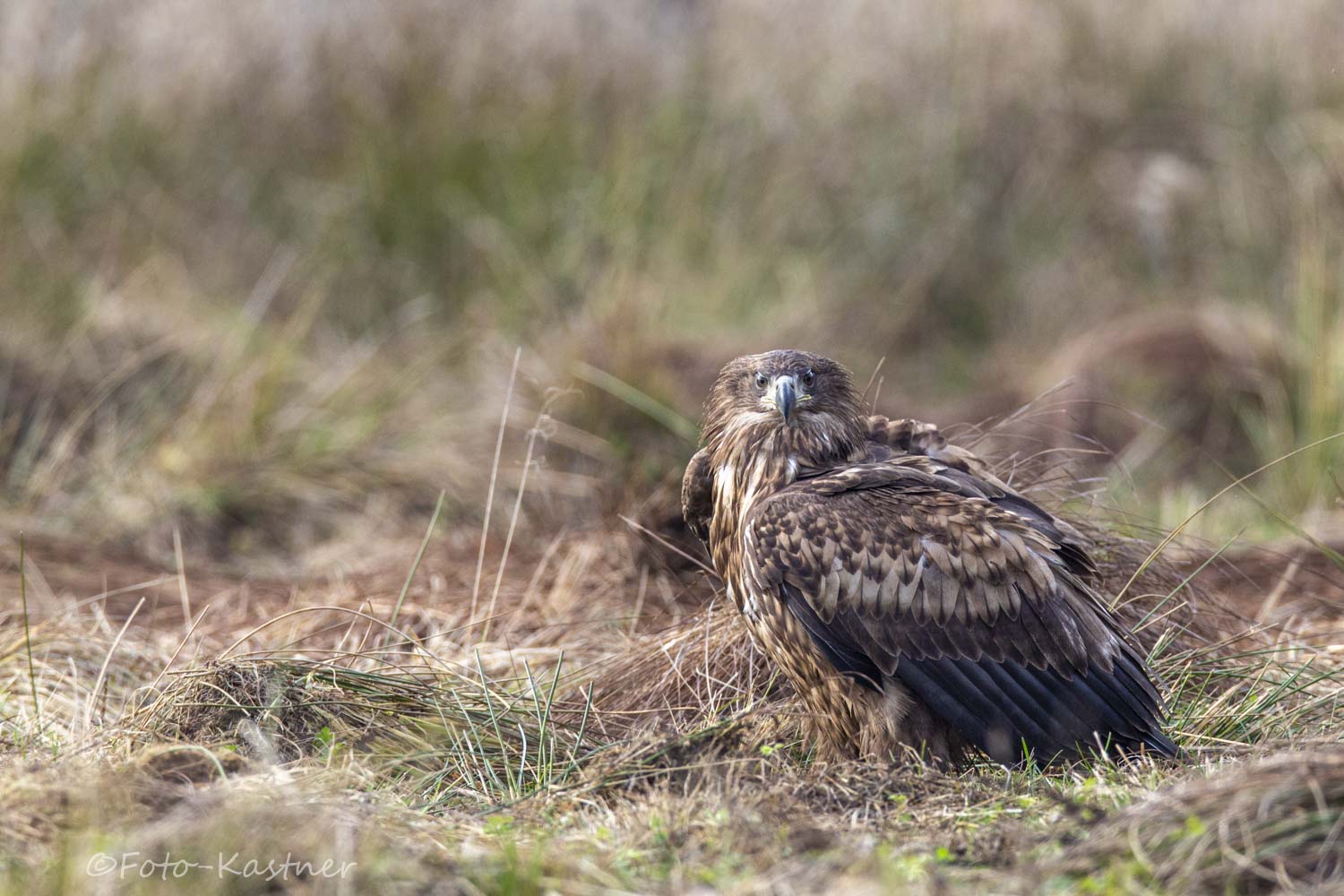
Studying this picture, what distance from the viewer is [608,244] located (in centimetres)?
858

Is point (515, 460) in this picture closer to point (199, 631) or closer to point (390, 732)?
point (199, 631)

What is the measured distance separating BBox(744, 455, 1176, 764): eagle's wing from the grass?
0.17m

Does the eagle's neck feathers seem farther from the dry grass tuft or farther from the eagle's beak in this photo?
the dry grass tuft

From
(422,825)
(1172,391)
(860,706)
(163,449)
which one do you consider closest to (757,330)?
(1172,391)

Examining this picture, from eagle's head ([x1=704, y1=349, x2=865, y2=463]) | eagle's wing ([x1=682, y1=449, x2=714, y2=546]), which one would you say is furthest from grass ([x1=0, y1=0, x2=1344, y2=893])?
eagle's head ([x1=704, y1=349, x2=865, y2=463])

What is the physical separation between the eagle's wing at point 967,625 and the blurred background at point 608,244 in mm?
1898

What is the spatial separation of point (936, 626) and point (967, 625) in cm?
7

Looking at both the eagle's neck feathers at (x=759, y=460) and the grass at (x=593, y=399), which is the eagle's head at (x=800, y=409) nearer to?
the eagle's neck feathers at (x=759, y=460)

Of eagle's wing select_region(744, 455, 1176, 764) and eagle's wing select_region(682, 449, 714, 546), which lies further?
eagle's wing select_region(682, 449, 714, 546)

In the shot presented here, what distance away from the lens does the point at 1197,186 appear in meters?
Result: 10.2

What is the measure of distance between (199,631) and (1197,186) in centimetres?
751

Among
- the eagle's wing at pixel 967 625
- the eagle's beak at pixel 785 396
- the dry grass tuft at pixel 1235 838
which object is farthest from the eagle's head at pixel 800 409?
the dry grass tuft at pixel 1235 838

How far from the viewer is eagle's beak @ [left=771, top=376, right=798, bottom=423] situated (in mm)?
3986

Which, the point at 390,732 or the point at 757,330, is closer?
the point at 390,732
